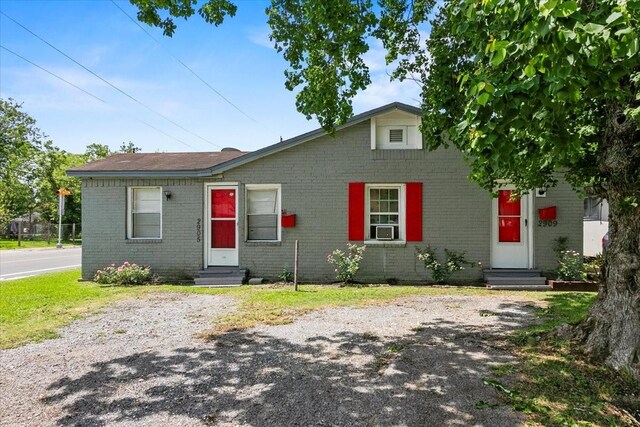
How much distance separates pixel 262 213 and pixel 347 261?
2.51 meters

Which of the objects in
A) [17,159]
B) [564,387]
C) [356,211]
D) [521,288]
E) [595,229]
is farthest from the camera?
[17,159]

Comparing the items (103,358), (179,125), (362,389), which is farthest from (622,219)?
(179,125)

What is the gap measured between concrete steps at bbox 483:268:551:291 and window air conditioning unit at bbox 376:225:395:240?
236 cm

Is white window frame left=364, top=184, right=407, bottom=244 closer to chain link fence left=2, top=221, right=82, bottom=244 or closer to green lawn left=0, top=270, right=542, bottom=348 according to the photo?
green lawn left=0, top=270, right=542, bottom=348

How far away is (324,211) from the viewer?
9484mm

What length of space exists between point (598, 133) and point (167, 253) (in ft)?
29.8

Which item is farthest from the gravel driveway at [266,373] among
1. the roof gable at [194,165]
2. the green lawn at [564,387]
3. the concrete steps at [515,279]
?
the roof gable at [194,165]

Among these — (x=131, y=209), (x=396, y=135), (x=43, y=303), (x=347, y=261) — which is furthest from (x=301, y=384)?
(x=131, y=209)

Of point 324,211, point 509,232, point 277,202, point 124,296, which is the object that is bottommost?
point 124,296

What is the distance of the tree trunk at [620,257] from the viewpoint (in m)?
3.63

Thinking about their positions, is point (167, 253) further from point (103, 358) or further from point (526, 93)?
point (526, 93)

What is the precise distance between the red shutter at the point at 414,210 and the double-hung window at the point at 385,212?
194 mm

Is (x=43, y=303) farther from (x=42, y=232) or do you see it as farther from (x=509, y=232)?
(x=42, y=232)

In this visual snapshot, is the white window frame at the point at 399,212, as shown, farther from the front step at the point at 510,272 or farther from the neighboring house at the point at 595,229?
the neighboring house at the point at 595,229
